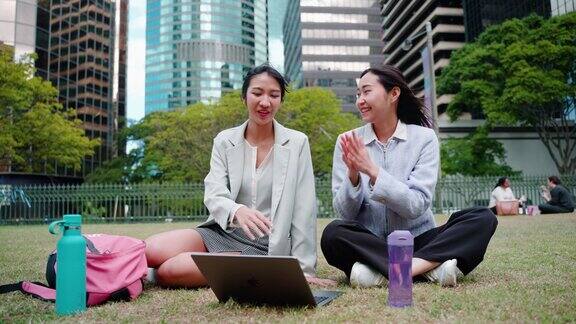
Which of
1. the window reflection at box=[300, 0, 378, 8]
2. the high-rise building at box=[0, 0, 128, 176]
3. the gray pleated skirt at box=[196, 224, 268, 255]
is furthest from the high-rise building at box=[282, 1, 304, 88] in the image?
the gray pleated skirt at box=[196, 224, 268, 255]

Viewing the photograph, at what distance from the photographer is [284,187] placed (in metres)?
3.69

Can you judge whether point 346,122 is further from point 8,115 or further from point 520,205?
point 8,115

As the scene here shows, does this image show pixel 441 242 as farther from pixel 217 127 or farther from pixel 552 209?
pixel 217 127

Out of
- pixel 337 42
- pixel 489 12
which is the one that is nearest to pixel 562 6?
pixel 489 12

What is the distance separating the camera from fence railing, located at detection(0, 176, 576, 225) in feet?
63.8

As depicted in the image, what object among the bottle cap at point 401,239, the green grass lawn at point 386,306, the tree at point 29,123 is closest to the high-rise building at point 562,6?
the tree at point 29,123

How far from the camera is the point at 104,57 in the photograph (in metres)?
41.0

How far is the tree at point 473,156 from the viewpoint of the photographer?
28812 millimetres

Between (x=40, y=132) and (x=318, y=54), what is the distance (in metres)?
68.7

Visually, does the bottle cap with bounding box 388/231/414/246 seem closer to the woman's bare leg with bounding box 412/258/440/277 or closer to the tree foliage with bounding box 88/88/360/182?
the woman's bare leg with bounding box 412/258/440/277

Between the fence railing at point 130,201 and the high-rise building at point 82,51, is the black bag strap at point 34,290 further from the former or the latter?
the high-rise building at point 82,51

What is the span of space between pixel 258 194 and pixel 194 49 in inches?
4537

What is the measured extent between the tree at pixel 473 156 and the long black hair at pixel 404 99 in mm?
26030

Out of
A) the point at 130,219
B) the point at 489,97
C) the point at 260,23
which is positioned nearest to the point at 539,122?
the point at 489,97
